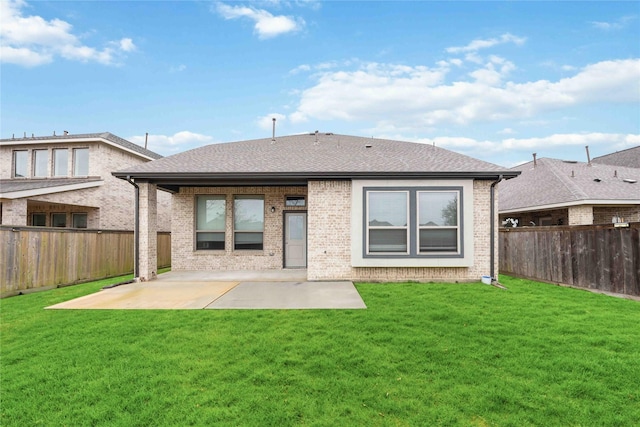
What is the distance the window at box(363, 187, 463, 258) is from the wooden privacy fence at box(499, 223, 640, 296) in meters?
2.86

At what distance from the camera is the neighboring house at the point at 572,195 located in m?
12.7

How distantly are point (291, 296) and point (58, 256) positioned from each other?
7.04 meters

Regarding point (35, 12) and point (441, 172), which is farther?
point (35, 12)

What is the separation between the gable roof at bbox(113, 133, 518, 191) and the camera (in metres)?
9.02

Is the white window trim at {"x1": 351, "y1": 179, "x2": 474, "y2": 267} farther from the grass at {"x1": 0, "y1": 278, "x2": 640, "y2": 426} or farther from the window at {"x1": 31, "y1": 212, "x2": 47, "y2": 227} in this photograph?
the window at {"x1": 31, "y1": 212, "x2": 47, "y2": 227}

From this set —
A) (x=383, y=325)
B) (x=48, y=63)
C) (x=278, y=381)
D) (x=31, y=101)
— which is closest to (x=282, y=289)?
(x=383, y=325)

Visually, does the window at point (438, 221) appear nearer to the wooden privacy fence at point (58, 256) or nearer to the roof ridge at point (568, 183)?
the roof ridge at point (568, 183)

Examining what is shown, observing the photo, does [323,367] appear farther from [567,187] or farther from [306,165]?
[567,187]

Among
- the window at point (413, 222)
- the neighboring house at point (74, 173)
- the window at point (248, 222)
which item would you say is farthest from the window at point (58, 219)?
the window at point (413, 222)

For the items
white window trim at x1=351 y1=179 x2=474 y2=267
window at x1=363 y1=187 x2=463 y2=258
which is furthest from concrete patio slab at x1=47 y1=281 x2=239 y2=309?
window at x1=363 y1=187 x2=463 y2=258

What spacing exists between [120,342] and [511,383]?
16.3 feet

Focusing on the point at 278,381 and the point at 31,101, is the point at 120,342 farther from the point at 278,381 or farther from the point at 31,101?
the point at 31,101

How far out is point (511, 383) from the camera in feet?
10.8

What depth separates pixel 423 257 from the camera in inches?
349
